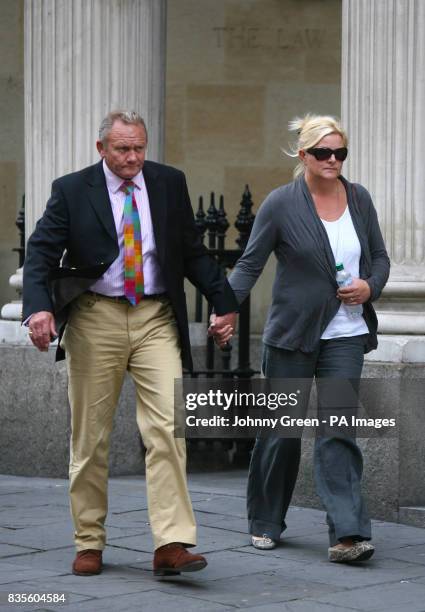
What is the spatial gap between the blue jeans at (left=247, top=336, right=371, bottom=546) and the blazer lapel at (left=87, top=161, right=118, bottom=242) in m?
1.06

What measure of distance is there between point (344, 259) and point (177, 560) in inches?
60.8

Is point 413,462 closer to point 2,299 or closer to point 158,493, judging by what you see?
point 158,493

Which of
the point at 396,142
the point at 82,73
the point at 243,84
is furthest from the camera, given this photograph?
the point at 243,84

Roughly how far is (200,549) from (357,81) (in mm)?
2642

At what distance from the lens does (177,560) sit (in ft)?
19.7

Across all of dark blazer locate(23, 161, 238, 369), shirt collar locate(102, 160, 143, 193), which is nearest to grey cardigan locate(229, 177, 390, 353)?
dark blazer locate(23, 161, 238, 369)

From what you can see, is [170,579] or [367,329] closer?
[170,579]

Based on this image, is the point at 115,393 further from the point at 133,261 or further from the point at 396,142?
the point at 396,142

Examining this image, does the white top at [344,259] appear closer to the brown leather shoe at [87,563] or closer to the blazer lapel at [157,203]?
the blazer lapel at [157,203]

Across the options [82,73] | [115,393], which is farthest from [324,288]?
[82,73]

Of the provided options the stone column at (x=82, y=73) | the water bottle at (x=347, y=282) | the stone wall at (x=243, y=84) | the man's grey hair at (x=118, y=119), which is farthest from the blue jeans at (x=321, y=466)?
the stone wall at (x=243, y=84)

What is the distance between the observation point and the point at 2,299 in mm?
11281

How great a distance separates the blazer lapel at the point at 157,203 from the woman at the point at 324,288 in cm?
64

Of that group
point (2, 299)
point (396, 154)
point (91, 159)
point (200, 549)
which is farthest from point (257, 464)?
point (2, 299)
